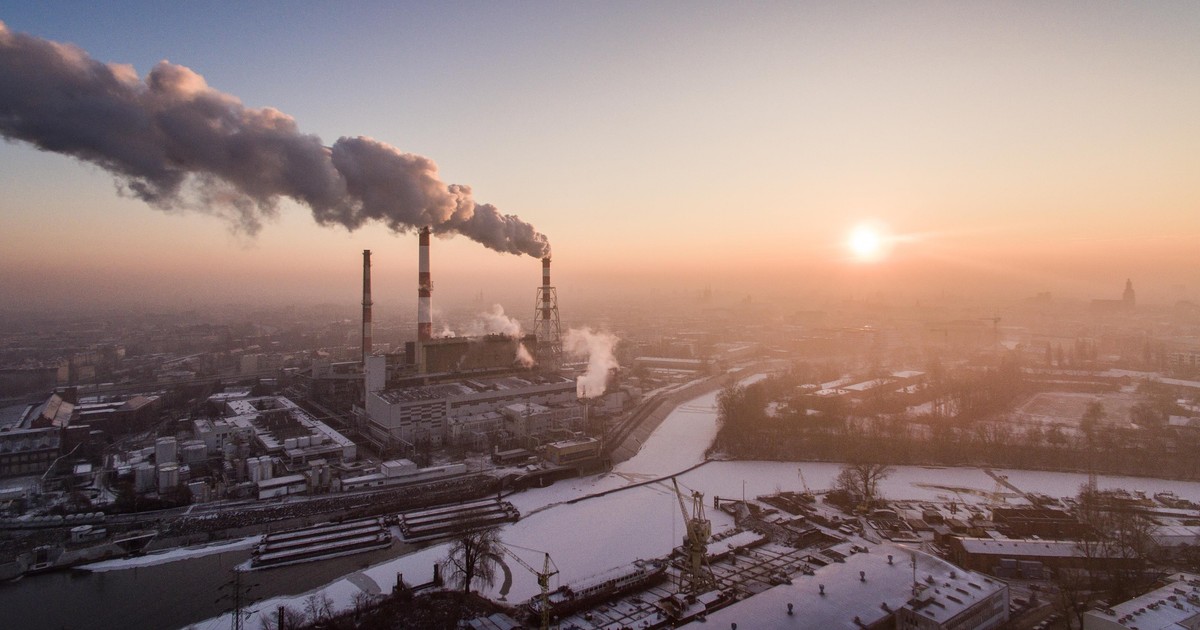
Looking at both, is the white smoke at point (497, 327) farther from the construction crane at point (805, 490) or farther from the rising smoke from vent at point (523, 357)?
the construction crane at point (805, 490)

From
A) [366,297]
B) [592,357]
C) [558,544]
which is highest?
→ [366,297]

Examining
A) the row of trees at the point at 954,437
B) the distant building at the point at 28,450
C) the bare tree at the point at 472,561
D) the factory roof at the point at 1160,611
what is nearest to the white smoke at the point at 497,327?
the row of trees at the point at 954,437

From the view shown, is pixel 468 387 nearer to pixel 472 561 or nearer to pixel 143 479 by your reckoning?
pixel 143 479

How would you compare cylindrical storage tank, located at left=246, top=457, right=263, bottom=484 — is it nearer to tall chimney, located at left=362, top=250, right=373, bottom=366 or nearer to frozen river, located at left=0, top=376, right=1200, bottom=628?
frozen river, located at left=0, top=376, right=1200, bottom=628

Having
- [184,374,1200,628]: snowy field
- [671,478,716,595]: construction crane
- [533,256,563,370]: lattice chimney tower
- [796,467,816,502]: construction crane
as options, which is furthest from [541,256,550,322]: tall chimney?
[671,478,716,595]: construction crane

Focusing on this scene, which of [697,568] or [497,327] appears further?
[497,327]

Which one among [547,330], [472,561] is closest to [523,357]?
[547,330]

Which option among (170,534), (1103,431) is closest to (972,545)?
(1103,431)
